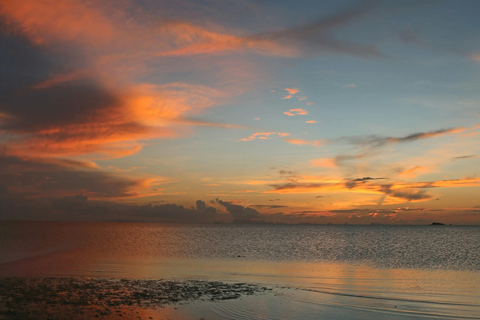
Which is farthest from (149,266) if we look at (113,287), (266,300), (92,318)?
(92,318)

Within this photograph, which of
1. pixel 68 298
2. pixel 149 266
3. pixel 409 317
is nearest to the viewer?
pixel 409 317

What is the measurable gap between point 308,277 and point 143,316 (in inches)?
777

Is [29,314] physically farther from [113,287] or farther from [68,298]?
[113,287]

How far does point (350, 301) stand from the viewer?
23.8m

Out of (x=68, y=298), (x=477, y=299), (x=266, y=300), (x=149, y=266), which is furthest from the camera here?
(x=149, y=266)

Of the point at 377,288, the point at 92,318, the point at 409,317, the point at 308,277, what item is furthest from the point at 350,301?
the point at 92,318

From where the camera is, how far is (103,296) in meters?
23.0

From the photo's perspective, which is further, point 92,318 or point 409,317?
point 409,317

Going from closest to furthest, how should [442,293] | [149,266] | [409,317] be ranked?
[409,317], [442,293], [149,266]

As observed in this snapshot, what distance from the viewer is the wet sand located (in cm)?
1889

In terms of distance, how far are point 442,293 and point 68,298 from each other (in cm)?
2551

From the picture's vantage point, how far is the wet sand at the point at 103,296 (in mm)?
18891

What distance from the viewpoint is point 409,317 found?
20.2 metres

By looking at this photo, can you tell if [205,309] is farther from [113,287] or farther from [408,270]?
[408,270]
